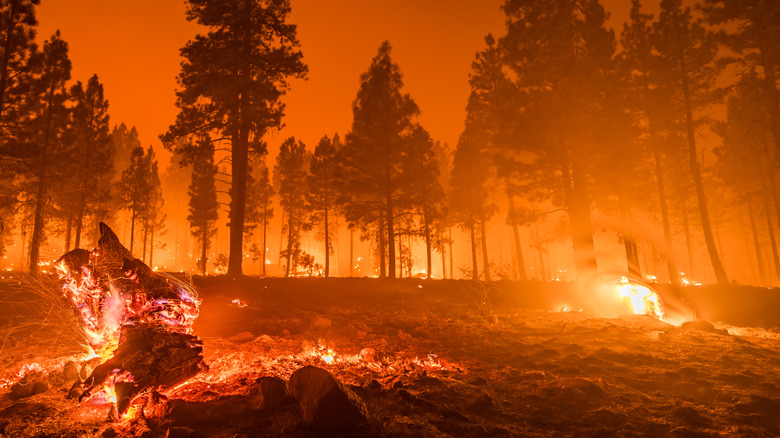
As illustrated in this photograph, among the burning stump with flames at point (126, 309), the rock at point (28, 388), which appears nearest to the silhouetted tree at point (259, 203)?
the burning stump with flames at point (126, 309)

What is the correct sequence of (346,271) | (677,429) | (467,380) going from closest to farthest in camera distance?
(677,429) → (467,380) → (346,271)

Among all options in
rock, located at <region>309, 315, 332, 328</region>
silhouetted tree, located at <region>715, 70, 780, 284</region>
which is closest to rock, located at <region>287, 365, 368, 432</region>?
rock, located at <region>309, 315, 332, 328</region>

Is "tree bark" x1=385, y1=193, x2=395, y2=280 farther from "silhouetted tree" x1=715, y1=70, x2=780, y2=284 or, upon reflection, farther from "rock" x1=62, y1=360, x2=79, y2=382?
"silhouetted tree" x1=715, y1=70, x2=780, y2=284

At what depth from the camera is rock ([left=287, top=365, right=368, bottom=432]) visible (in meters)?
4.68

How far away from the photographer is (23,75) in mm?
18391

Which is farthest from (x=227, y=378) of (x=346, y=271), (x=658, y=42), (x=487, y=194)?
(x=346, y=271)

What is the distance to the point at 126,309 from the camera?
5.97 metres

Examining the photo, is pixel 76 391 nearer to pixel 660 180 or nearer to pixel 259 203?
pixel 660 180

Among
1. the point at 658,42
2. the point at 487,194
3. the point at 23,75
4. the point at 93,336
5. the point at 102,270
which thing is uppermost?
the point at 658,42

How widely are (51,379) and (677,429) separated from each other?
368 inches

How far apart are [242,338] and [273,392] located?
14.4 ft

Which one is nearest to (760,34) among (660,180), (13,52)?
(660,180)

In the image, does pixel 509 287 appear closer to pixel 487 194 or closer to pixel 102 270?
pixel 487 194

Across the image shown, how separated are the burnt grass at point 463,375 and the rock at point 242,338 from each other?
43 millimetres
